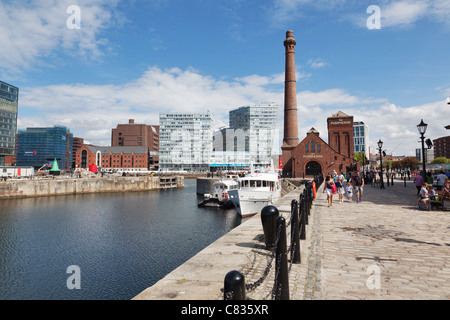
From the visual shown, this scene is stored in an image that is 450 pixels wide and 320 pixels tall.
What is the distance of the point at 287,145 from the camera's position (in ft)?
178

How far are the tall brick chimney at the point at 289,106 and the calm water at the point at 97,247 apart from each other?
2626 centimetres

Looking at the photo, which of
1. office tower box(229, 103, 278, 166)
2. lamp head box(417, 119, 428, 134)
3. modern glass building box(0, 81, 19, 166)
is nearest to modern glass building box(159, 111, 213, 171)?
office tower box(229, 103, 278, 166)

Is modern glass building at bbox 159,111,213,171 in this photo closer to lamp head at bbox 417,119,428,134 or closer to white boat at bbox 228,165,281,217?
white boat at bbox 228,165,281,217

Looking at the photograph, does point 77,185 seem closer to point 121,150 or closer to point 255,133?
point 121,150

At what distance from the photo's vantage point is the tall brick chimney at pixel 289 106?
52.8 m

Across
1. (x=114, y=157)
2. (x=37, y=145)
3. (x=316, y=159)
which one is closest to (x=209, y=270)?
(x=316, y=159)

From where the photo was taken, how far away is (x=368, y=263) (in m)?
5.96

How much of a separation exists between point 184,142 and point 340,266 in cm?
13968

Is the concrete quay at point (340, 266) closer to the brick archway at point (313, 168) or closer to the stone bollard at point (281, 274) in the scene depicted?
the stone bollard at point (281, 274)

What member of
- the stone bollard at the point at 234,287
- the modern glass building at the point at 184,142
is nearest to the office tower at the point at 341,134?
the stone bollard at the point at 234,287

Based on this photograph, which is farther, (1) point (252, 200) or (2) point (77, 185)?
(2) point (77, 185)
